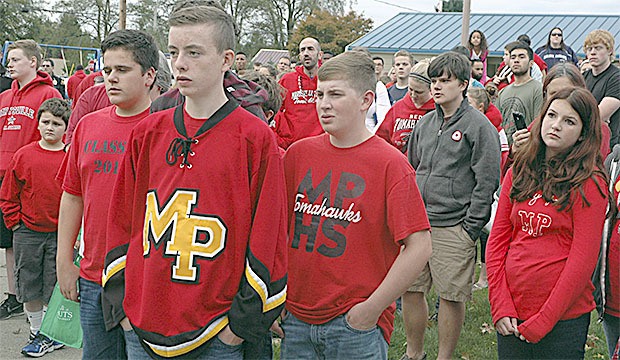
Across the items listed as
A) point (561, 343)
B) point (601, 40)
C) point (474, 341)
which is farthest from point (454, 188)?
point (601, 40)

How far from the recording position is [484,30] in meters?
35.5

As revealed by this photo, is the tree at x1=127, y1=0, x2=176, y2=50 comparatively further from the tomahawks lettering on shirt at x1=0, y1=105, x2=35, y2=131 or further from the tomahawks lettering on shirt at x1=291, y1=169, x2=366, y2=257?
the tomahawks lettering on shirt at x1=291, y1=169, x2=366, y2=257

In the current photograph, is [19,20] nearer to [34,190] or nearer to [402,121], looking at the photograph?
[34,190]

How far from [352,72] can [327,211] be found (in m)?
0.69

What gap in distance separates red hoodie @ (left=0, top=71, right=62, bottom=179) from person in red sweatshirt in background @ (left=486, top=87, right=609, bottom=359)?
201 inches

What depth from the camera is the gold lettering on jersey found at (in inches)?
108

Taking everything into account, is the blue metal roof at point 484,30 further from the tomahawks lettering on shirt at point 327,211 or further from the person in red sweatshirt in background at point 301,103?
the tomahawks lettering on shirt at point 327,211

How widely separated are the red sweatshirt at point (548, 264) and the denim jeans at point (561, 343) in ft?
0.19

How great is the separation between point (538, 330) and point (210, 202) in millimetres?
1857

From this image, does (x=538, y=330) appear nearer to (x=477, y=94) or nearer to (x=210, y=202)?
(x=210, y=202)

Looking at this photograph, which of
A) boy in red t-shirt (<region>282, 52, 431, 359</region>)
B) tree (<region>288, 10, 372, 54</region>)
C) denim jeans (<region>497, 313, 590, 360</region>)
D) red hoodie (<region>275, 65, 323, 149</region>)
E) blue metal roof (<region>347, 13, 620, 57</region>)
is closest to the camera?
boy in red t-shirt (<region>282, 52, 431, 359</region>)

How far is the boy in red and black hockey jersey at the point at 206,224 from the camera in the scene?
9.00 feet

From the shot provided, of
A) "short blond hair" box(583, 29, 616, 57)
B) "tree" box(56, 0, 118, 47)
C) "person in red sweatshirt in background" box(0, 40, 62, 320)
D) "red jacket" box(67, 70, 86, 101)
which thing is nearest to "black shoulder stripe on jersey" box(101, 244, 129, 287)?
"person in red sweatshirt in background" box(0, 40, 62, 320)

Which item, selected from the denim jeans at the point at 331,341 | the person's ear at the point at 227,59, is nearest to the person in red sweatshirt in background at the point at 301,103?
the denim jeans at the point at 331,341
